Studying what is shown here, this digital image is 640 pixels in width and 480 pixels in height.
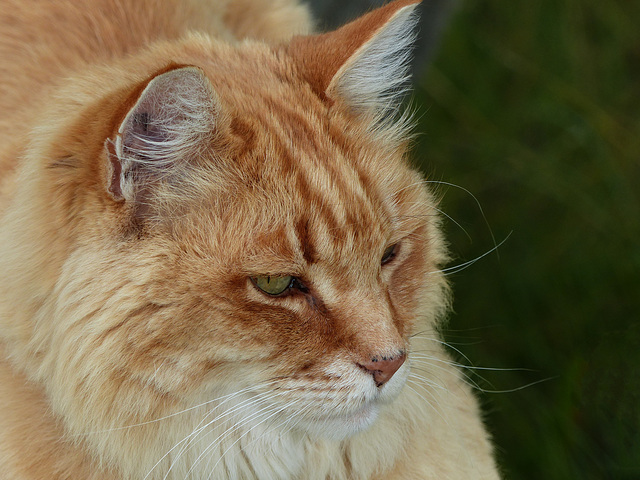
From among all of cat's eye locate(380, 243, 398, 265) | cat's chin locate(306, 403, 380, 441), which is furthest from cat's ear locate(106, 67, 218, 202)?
cat's chin locate(306, 403, 380, 441)

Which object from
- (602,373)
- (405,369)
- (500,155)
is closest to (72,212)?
(405,369)

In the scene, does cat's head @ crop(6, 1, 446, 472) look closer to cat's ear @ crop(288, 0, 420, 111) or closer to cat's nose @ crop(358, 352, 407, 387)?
cat's nose @ crop(358, 352, 407, 387)

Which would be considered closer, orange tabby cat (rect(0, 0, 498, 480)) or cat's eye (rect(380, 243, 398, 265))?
orange tabby cat (rect(0, 0, 498, 480))

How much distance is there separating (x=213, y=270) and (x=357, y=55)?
2.29 ft

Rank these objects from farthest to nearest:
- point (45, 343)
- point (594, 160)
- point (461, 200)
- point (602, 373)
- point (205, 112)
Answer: point (461, 200) < point (594, 160) < point (602, 373) < point (45, 343) < point (205, 112)

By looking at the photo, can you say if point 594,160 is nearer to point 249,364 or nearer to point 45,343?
point 249,364

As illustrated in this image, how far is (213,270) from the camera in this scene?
1926 millimetres

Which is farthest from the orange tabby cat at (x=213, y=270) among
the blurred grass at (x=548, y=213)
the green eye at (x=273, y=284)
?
the blurred grass at (x=548, y=213)

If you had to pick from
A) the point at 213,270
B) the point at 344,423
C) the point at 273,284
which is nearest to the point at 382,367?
the point at 344,423

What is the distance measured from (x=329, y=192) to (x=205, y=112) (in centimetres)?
37

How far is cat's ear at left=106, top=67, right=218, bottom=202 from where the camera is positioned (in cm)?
176

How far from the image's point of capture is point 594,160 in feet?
13.6

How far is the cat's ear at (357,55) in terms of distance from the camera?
85.1 inches

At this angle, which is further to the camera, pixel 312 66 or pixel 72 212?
pixel 312 66
